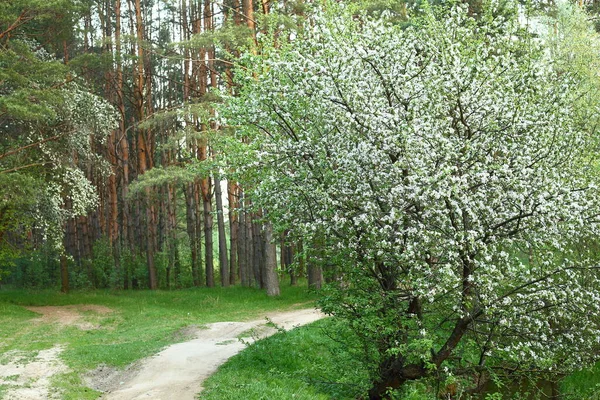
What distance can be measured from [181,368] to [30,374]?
3115mm

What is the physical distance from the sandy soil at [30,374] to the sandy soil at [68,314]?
16.7ft

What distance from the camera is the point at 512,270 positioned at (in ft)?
27.3

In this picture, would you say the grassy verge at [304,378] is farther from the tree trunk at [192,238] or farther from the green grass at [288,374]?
the tree trunk at [192,238]

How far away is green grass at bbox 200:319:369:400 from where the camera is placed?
9.54 meters

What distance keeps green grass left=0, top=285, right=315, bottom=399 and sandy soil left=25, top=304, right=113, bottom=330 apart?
33cm

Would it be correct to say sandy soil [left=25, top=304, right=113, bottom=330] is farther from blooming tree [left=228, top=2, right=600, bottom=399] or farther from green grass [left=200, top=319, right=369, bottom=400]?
blooming tree [left=228, top=2, right=600, bottom=399]

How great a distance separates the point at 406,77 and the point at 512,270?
120 inches

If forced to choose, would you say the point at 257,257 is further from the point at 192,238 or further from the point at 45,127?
the point at 45,127

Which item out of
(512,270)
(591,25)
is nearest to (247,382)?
(512,270)

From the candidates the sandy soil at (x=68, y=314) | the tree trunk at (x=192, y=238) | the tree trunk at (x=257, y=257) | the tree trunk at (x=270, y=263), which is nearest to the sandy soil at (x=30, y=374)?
the sandy soil at (x=68, y=314)

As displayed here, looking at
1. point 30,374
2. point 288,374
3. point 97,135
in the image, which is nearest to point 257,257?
point 97,135

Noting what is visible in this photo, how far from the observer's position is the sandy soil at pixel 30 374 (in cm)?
1091

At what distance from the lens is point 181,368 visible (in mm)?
12180

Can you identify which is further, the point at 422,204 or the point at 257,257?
the point at 257,257
